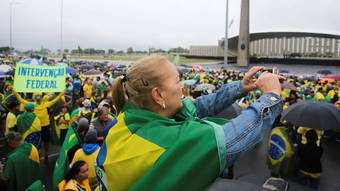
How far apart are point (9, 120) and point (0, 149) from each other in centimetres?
194

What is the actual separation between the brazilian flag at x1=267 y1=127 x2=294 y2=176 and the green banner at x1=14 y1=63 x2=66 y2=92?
4855 mm

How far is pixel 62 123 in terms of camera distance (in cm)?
617

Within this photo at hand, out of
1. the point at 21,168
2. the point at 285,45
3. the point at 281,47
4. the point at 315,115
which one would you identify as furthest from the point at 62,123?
the point at 281,47

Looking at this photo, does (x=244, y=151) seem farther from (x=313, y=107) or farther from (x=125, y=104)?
(x=313, y=107)

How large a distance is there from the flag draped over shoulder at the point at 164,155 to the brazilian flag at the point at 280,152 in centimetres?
445

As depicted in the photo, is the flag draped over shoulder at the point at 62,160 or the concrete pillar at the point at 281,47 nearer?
the flag draped over shoulder at the point at 62,160

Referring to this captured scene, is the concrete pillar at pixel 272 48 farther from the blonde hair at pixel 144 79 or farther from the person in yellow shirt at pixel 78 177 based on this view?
the blonde hair at pixel 144 79

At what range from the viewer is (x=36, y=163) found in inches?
149

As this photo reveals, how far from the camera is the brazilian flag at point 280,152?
4934mm

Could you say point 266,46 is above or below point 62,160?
above

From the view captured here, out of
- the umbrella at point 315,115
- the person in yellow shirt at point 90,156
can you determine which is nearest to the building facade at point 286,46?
the umbrella at point 315,115

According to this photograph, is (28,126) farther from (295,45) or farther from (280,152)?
(295,45)

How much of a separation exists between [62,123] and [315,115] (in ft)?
17.5

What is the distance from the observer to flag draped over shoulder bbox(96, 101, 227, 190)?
2.86ft
